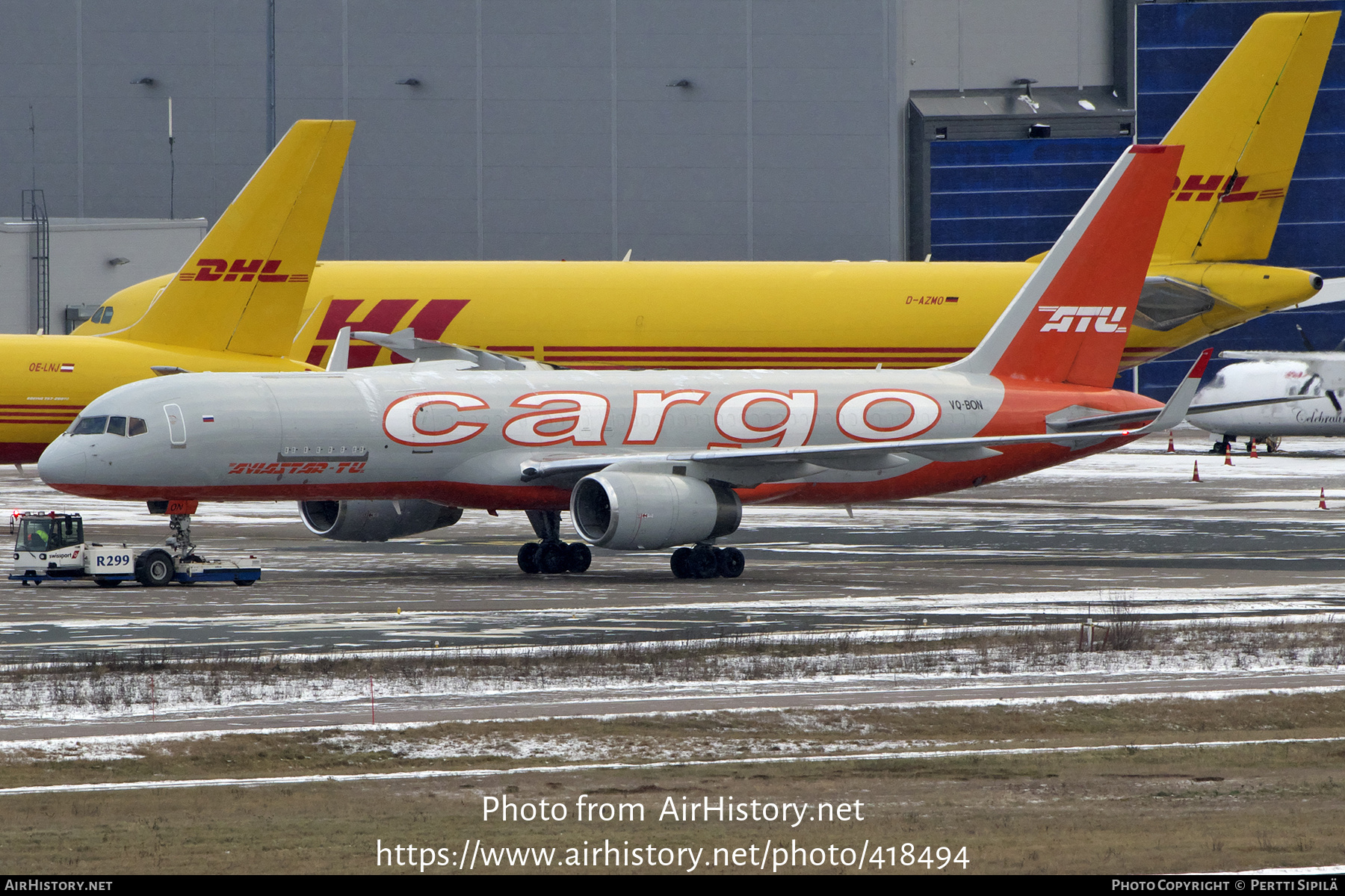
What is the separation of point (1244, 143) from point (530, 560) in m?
29.0

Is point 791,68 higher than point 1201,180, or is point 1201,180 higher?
point 791,68

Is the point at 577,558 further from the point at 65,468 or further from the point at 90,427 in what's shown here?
the point at 65,468

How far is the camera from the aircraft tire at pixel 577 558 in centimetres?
3209

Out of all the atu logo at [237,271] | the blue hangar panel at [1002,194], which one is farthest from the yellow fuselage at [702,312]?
the blue hangar panel at [1002,194]

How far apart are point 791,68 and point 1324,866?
81348 millimetres

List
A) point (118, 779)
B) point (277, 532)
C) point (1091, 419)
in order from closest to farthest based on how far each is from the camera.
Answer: point (118, 779), point (1091, 419), point (277, 532)

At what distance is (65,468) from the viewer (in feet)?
96.3

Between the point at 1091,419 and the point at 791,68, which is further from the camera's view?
the point at 791,68

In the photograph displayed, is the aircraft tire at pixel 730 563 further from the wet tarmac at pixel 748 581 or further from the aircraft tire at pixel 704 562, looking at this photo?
the wet tarmac at pixel 748 581

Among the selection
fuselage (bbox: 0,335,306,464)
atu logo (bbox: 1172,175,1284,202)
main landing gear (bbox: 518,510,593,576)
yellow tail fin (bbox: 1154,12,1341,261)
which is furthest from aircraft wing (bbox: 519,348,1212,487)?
atu logo (bbox: 1172,175,1284,202)

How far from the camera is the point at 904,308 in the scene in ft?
164

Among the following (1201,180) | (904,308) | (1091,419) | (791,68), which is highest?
(791,68)
